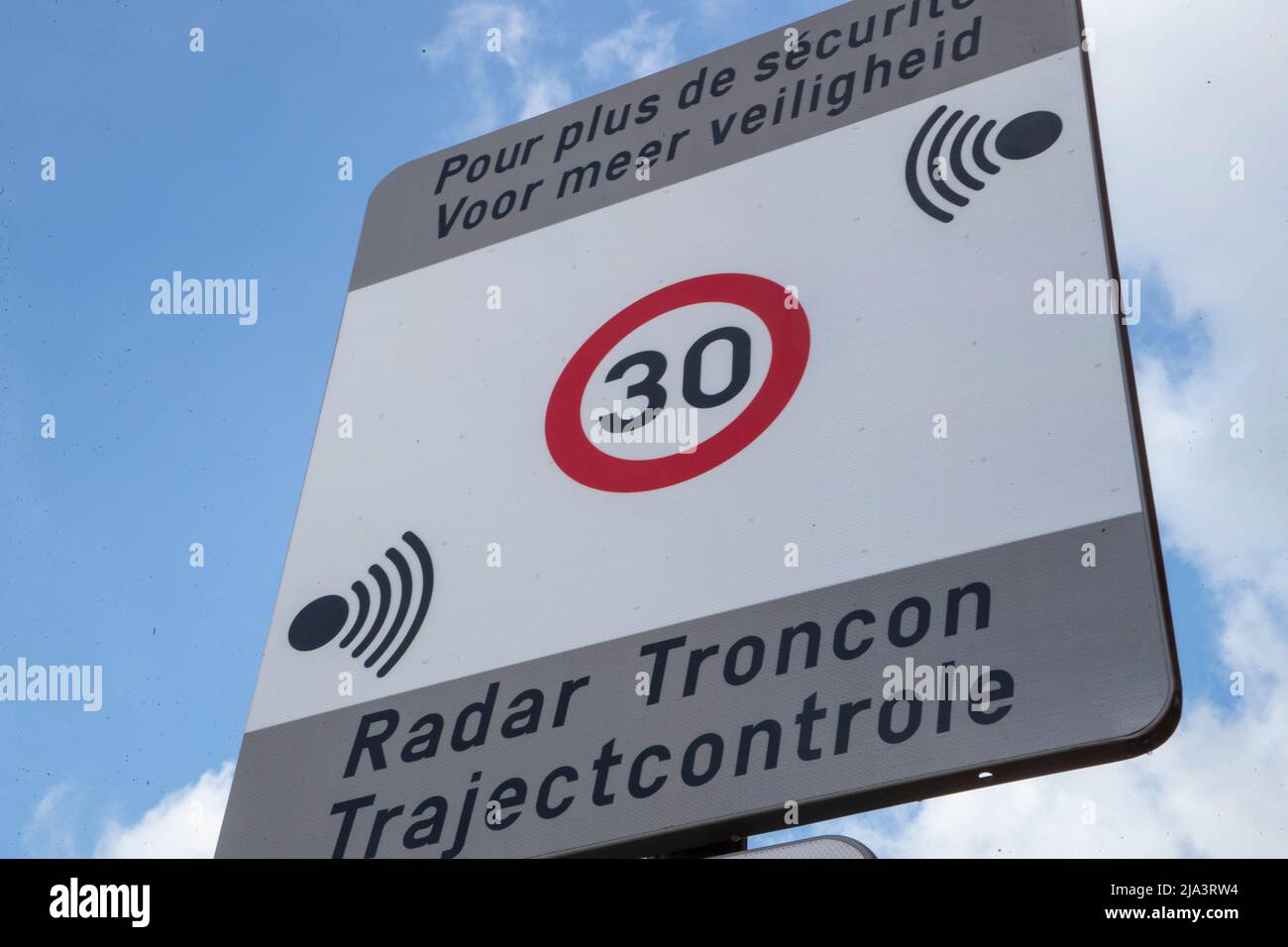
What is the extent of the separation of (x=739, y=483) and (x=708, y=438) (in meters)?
0.12

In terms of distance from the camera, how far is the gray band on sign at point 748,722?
6.14ft

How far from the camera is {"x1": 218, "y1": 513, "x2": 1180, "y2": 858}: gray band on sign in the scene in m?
1.87

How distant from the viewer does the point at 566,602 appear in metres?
2.34

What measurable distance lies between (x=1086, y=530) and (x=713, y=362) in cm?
74

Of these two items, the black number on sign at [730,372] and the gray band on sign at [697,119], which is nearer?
the black number on sign at [730,372]

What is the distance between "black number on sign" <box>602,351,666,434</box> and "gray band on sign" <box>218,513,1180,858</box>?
42 centimetres

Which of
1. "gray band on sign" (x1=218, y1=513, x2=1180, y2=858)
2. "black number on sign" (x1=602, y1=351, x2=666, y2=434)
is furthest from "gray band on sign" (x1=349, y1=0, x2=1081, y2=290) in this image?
"gray band on sign" (x1=218, y1=513, x2=1180, y2=858)

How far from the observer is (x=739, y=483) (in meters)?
2.34

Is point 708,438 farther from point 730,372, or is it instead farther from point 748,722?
point 748,722

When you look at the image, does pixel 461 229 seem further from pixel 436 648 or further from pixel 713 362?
pixel 436 648

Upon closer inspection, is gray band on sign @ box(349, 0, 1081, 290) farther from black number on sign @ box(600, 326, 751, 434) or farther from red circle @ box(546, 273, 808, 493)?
black number on sign @ box(600, 326, 751, 434)

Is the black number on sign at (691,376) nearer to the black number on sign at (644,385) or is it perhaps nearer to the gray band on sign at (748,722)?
the black number on sign at (644,385)

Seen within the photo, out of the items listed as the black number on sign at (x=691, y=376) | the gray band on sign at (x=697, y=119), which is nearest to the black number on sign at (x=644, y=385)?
the black number on sign at (x=691, y=376)
